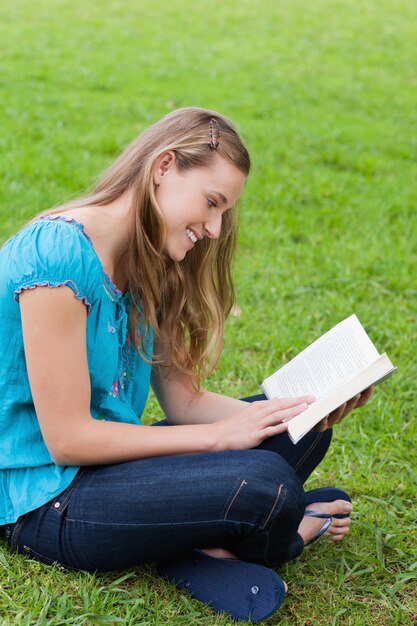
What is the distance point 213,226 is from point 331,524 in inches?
36.3

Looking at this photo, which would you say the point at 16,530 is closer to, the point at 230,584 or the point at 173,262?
the point at 230,584

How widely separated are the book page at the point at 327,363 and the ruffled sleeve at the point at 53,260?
631mm

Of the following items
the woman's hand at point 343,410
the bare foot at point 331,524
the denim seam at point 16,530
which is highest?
the woman's hand at point 343,410

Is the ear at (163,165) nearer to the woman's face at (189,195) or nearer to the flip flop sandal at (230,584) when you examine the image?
the woman's face at (189,195)

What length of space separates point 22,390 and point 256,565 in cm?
73

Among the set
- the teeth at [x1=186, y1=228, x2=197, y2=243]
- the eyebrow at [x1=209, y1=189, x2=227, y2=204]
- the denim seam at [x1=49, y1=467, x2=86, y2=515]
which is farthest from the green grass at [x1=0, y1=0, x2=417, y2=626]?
the eyebrow at [x1=209, y1=189, x2=227, y2=204]

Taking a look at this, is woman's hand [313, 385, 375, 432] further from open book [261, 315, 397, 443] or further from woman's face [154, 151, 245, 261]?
woman's face [154, 151, 245, 261]

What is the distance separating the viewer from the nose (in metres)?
2.27

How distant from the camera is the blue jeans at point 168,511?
2113mm

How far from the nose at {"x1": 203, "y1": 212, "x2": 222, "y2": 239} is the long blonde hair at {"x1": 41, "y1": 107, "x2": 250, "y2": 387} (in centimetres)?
12

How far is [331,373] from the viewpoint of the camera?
232cm

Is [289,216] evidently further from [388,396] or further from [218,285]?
[218,285]

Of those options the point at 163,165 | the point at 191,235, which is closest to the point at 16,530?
the point at 191,235

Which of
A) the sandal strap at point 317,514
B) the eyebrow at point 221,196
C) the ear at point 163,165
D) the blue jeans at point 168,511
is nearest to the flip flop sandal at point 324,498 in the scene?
the sandal strap at point 317,514
